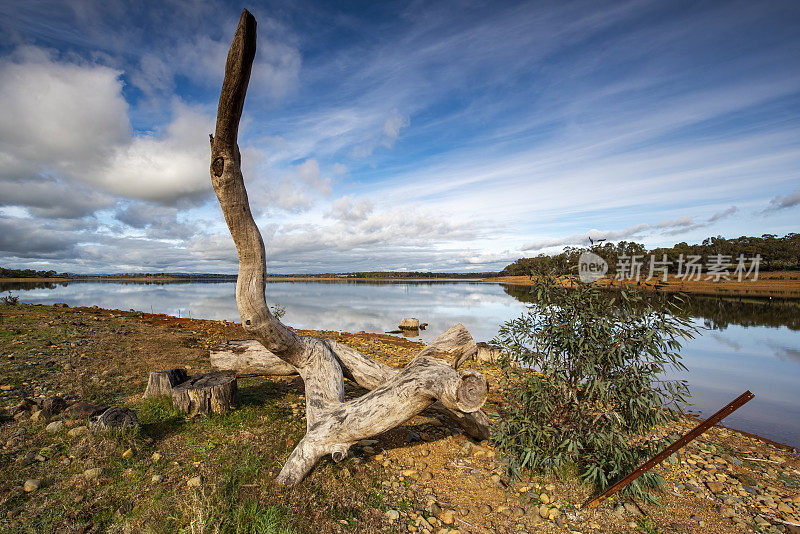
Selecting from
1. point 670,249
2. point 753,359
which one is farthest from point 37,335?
point 670,249

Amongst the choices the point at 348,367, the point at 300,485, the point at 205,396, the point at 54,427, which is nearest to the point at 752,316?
the point at 348,367

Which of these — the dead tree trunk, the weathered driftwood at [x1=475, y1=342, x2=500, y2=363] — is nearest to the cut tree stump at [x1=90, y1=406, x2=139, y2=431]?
the dead tree trunk

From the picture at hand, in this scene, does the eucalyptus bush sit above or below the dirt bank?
above

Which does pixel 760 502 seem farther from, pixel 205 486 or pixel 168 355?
pixel 168 355

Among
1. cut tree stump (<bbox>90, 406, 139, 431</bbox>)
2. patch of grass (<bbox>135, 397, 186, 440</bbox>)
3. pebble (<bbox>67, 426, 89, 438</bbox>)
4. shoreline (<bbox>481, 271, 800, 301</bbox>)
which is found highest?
cut tree stump (<bbox>90, 406, 139, 431</bbox>)

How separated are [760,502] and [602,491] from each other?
7.64 ft

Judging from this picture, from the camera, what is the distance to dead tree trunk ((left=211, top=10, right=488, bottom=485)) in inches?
143

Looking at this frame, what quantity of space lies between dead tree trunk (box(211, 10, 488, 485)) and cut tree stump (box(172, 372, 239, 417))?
4.43ft

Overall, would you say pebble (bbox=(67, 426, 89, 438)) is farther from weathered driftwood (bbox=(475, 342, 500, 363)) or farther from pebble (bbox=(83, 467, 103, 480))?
weathered driftwood (bbox=(475, 342, 500, 363))

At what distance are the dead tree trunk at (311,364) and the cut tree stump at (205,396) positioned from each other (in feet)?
4.43

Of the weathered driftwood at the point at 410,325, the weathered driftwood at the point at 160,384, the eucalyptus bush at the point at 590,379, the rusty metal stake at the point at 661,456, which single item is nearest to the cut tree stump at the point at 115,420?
the weathered driftwood at the point at 160,384

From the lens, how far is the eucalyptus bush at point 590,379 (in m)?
4.31

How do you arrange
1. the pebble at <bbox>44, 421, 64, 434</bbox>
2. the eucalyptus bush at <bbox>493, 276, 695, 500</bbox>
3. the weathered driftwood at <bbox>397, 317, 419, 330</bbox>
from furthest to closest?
the weathered driftwood at <bbox>397, 317, 419, 330</bbox> → the pebble at <bbox>44, 421, 64, 434</bbox> → the eucalyptus bush at <bbox>493, 276, 695, 500</bbox>

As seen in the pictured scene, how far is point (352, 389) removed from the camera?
8.29 meters
